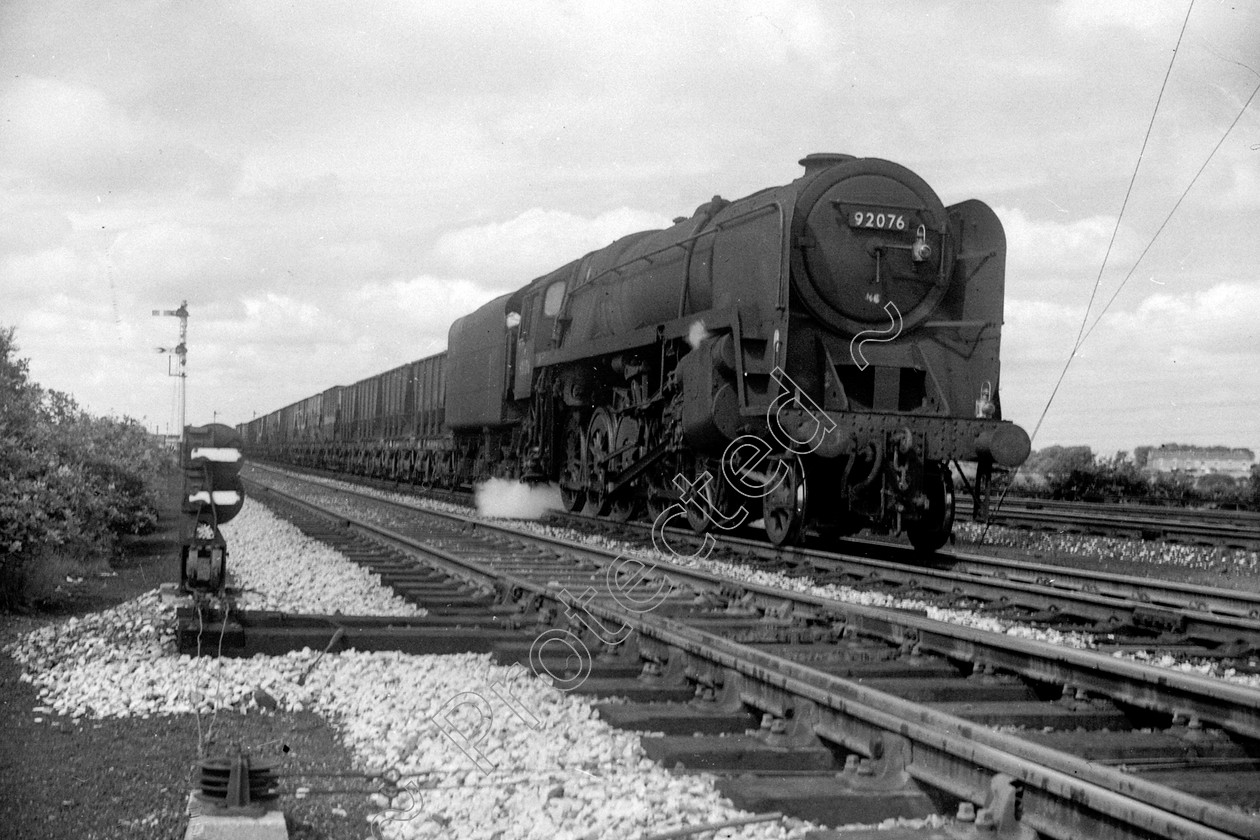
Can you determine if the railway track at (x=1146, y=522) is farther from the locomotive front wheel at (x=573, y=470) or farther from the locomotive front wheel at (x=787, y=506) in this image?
the locomotive front wheel at (x=573, y=470)

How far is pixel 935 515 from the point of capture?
1030cm

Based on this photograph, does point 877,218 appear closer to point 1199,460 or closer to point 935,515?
point 935,515

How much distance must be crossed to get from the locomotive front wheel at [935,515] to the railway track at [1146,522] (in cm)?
45

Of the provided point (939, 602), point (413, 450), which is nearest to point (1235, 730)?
point (939, 602)

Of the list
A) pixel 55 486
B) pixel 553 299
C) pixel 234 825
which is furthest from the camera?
pixel 553 299

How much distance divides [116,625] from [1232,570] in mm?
9520

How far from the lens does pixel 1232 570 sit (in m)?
11.0

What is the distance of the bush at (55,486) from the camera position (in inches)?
294

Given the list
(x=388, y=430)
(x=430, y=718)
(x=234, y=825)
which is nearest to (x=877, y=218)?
(x=430, y=718)

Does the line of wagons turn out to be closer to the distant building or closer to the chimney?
the chimney

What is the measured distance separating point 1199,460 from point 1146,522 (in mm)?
18788

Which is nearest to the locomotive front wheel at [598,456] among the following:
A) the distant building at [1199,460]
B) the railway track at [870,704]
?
the railway track at [870,704]

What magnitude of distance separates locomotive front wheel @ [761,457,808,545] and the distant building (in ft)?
60.9

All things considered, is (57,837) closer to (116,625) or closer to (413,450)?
(116,625)
